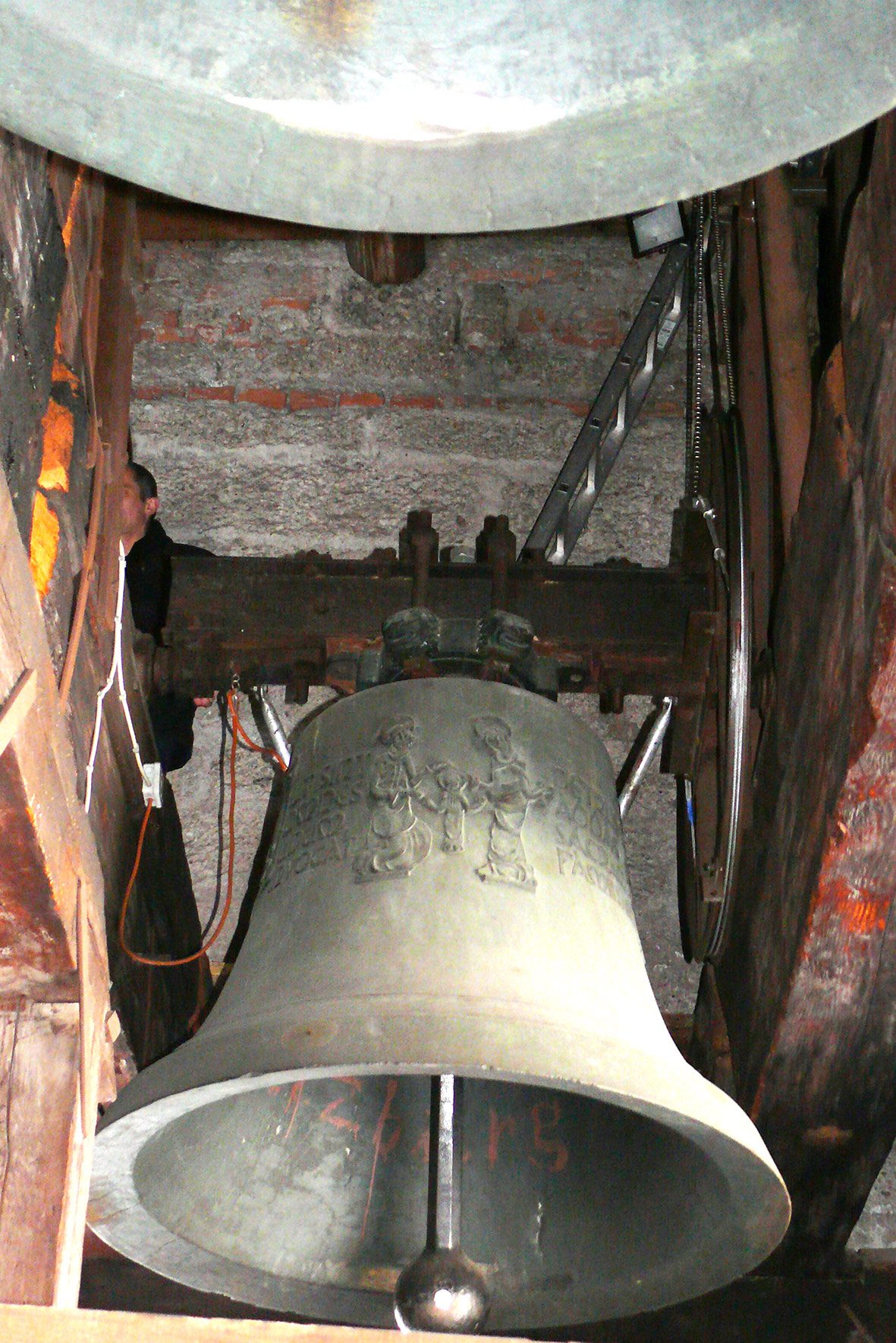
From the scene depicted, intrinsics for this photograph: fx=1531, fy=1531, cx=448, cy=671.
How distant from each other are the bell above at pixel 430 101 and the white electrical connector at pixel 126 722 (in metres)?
1.10

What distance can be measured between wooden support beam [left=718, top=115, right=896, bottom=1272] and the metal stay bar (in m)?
0.65

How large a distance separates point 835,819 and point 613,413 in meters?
1.34

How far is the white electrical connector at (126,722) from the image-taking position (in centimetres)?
184

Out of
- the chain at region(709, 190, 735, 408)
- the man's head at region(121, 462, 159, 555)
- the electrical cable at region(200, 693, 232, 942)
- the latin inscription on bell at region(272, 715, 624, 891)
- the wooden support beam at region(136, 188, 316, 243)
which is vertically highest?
the wooden support beam at region(136, 188, 316, 243)

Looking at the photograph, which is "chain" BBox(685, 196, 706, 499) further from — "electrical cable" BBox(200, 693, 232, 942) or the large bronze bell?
"electrical cable" BBox(200, 693, 232, 942)

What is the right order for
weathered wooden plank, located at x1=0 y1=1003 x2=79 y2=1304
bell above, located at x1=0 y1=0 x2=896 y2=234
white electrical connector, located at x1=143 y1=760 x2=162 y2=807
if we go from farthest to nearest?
1. white electrical connector, located at x1=143 y1=760 x2=162 y2=807
2. weathered wooden plank, located at x1=0 y1=1003 x2=79 y2=1304
3. bell above, located at x1=0 y1=0 x2=896 y2=234

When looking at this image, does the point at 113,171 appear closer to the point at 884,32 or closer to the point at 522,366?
the point at 884,32

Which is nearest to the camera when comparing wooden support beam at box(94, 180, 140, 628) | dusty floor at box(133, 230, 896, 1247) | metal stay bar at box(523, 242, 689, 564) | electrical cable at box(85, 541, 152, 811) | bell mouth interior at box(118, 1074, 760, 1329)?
bell mouth interior at box(118, 1074, 760, 1329)

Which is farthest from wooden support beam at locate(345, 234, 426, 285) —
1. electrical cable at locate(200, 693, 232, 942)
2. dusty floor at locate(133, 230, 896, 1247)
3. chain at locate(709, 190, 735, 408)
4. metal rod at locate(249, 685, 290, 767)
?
metal rod at locate(249, 685, 290, 767)

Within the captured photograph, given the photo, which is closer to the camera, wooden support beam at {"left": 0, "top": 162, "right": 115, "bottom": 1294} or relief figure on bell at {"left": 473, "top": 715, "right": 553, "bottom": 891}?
wooden support beam at {"left": 0, "top": 162, "right": 115, "bottom": 1294}

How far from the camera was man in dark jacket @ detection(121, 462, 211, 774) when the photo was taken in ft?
8.55

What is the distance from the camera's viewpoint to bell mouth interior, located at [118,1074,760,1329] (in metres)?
1.64

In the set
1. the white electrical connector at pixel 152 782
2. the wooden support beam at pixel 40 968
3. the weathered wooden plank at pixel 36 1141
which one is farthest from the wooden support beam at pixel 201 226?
the weathered wooden plank at pixel 36 1141

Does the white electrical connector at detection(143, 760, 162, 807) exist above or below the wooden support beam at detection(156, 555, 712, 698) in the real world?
below
